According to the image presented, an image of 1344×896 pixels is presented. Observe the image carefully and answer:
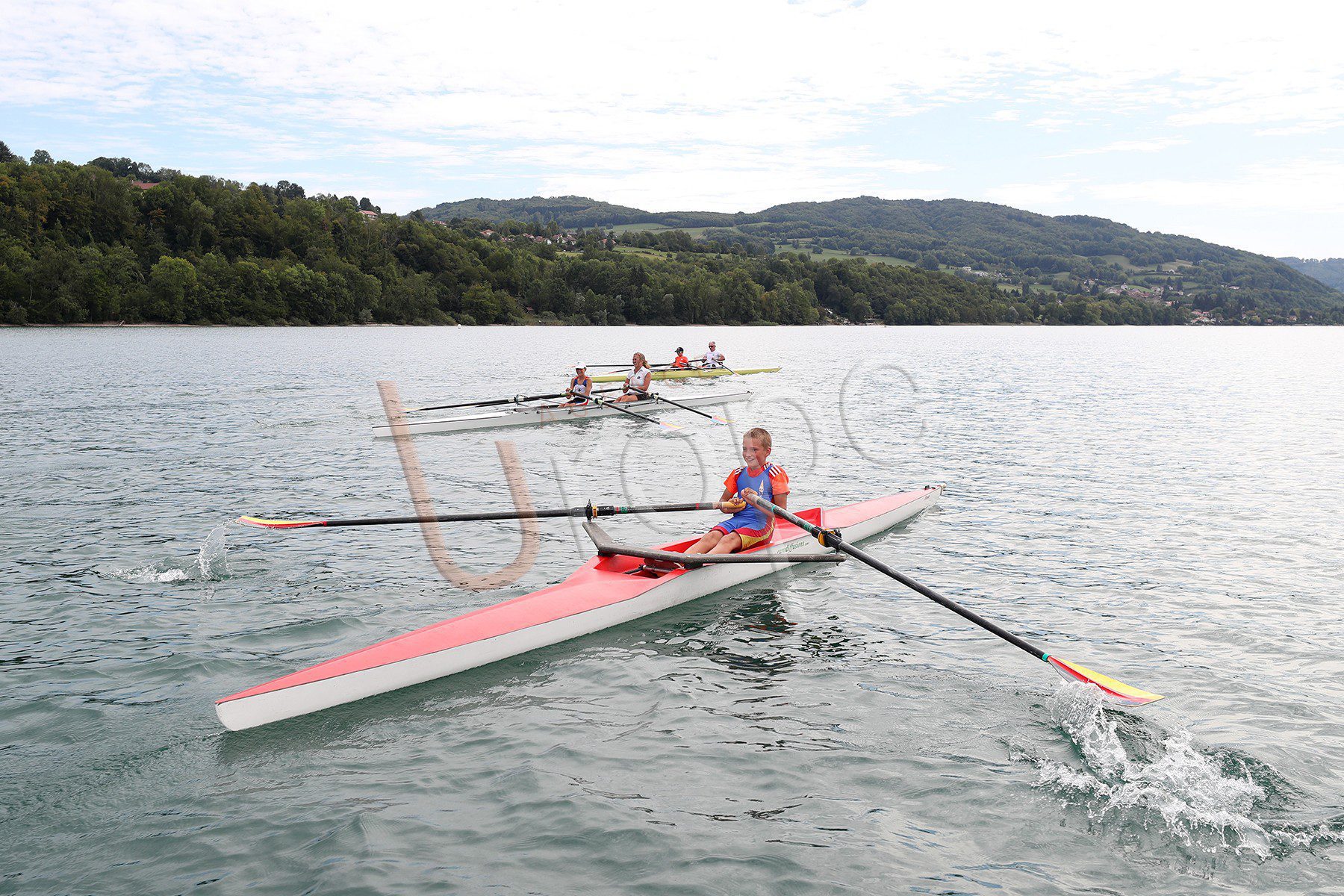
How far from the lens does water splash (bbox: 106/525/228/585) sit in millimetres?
9891

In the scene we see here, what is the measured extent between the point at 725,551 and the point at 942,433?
17.2 m

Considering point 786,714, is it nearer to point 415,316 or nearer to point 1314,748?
point 1314,748

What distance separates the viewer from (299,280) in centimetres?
8606

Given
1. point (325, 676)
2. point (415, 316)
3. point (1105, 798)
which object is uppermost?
point (415, 316)

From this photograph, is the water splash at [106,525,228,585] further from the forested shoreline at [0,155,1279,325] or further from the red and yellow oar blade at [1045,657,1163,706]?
the forested shoreline at [0,155,1279,325]

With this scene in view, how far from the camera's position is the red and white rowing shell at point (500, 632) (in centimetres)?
652

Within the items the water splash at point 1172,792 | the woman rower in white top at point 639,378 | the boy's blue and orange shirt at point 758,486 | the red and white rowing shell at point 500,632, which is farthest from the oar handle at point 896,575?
the woman rower in white top at point 639,378

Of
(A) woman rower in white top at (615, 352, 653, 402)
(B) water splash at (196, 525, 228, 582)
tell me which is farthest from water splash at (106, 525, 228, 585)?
(A) woman rower in white top at (615, 352, 653, 402)

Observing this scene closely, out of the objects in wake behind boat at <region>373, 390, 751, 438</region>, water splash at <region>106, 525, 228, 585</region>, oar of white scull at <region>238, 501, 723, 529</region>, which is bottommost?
water splash at <region>106, 525, 228, 585</region>

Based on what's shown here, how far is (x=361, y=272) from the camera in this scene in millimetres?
98062

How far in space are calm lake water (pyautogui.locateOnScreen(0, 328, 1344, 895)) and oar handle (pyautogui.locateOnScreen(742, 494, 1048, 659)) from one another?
54 centimetres

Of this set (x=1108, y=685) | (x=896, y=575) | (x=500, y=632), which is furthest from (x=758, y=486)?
(x=1108, y=685)

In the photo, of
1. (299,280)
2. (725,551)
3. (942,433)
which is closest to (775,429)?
(942,433)

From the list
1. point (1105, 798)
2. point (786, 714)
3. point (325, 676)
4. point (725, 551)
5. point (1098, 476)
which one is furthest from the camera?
point (1098, 476)
